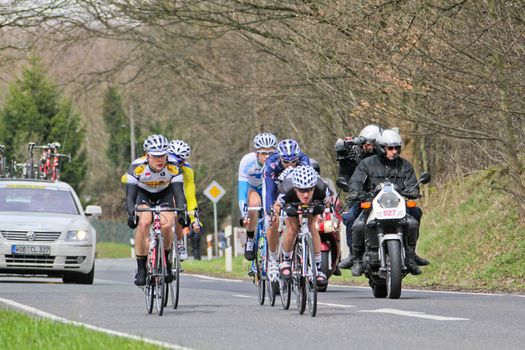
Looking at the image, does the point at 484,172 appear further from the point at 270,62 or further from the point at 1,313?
the point at 1,313

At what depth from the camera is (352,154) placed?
18.6m

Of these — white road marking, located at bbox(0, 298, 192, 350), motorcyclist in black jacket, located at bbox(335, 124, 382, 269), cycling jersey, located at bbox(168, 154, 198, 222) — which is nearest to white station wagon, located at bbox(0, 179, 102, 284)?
motorcyclist in black jacket, located at bbox(335, 124, 382, 269)

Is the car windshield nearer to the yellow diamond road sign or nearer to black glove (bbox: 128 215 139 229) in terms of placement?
black glove (bbox: 128 215 139 229)

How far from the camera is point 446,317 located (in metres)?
12.8

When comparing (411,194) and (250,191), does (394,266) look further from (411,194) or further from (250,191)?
(250,191)

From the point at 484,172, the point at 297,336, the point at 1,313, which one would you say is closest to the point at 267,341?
the point at 297,336

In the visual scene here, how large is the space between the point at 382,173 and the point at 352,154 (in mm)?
1644

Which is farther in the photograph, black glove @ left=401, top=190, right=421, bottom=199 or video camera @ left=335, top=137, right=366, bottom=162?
video camera @ left=335, top=137, right=366, bottom=162

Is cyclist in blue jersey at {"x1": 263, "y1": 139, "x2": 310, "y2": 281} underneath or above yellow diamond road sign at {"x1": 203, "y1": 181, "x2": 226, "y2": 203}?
underneath

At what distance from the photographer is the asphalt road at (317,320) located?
10.5 m

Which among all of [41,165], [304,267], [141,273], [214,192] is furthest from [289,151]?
[214,192]

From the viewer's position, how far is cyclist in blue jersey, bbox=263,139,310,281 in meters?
14.5

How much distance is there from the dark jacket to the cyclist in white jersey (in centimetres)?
289

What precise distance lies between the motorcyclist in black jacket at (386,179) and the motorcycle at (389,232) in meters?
0.08
